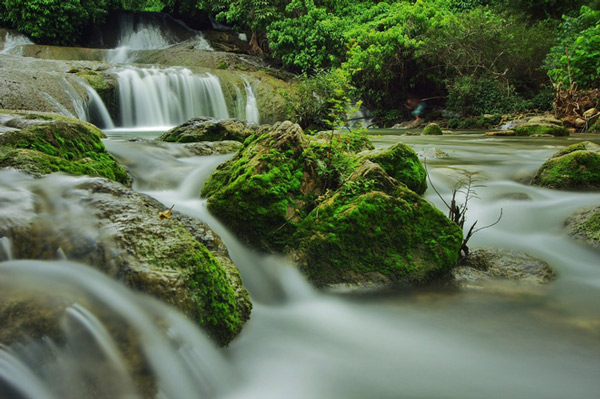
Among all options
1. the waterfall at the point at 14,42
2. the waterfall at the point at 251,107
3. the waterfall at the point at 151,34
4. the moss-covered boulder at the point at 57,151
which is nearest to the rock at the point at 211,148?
the moss-covered boulder at the point at 57,151

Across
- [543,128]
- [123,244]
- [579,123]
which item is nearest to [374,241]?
[123,244]

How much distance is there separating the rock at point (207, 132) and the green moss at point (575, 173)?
5.55m

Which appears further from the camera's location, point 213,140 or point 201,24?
point 201,24

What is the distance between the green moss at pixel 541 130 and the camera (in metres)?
11.9

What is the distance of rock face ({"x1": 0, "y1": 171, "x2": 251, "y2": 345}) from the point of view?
215 cm

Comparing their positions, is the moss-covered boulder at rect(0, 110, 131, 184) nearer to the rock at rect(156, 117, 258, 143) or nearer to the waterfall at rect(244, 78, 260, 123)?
the rock at rect(156, 117, 258, 143)

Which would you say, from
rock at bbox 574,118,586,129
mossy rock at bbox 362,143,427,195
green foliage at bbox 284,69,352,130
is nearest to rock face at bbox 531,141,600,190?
mossy rock at bbox 362,143,427,195

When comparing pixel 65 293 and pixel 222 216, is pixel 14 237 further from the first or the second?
pixel 222 216

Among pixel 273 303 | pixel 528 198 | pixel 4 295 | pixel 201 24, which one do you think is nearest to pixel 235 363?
pixel 273 303

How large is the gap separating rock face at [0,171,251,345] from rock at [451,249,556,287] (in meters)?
2.15

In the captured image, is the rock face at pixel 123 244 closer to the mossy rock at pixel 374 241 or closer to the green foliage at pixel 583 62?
the mossy rock at pixel 374 241

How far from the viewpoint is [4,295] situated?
1.72 meters

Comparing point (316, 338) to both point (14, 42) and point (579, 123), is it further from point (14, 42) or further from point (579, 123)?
point (14, 42)

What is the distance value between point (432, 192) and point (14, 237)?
15.7 feet
